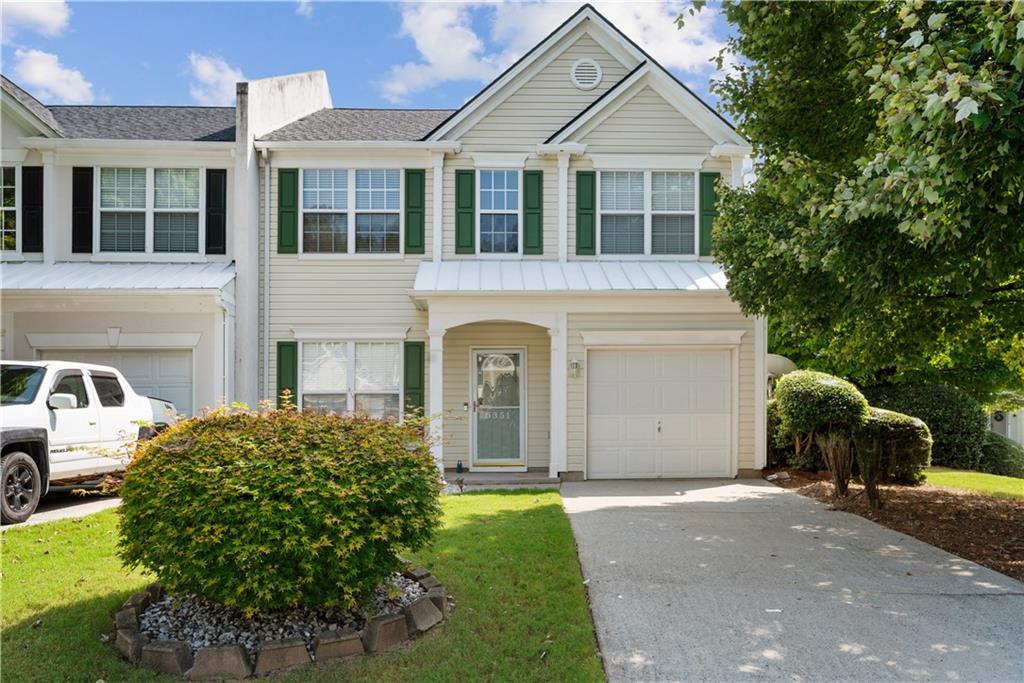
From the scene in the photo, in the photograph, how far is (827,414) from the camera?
11.7m

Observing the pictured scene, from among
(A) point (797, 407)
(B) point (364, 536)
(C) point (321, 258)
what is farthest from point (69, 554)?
(A) point (797, 407)

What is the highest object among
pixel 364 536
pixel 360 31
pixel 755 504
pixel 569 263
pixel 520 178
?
pixel 360 31

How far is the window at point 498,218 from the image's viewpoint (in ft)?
44.8

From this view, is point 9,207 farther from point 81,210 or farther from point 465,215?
point 465,215

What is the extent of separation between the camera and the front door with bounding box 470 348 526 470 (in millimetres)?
13555

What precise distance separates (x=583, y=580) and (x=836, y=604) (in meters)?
2.09

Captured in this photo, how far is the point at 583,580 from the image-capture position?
646cm

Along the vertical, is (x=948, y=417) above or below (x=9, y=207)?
below

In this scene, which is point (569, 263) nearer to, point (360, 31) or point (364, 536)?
point (360, 31)

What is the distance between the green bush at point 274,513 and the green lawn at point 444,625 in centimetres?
56

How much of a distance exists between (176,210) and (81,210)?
174 cm

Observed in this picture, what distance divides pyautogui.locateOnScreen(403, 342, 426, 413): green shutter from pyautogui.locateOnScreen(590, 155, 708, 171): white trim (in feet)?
15.6

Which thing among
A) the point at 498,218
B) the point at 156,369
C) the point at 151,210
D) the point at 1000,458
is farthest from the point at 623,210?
the point at 1000,458

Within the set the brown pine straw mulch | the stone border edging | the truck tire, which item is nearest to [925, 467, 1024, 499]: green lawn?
the brown pine straw mulch
